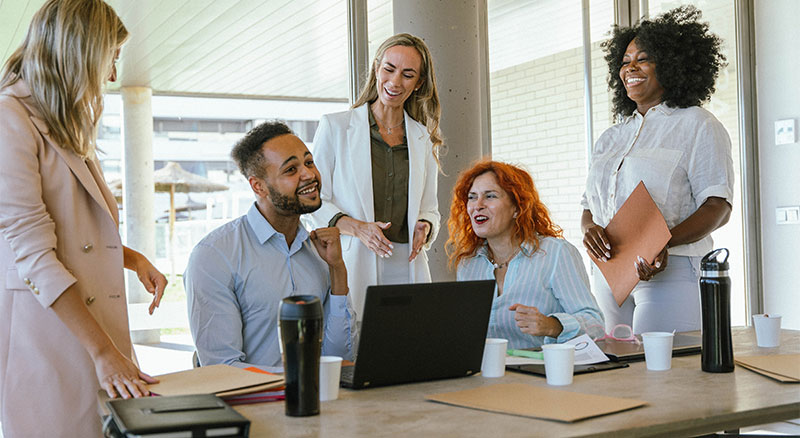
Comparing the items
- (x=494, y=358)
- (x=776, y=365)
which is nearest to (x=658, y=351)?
(x=776, y=365)

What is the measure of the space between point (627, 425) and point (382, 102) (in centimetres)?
198

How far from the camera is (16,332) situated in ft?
5.84

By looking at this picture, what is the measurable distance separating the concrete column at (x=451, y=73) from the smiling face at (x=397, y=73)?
0.89 metres

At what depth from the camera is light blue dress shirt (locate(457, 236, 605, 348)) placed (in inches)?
94.8

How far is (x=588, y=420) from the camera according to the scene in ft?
4.41

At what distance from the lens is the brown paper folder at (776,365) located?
1690 mm

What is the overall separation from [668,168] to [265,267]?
1617 mm

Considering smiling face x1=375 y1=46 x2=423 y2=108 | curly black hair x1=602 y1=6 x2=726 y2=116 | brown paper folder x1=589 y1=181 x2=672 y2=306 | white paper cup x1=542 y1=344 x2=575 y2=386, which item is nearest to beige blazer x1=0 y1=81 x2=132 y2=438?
white paper cup x1=542 y1=344 x2=575 y2=386

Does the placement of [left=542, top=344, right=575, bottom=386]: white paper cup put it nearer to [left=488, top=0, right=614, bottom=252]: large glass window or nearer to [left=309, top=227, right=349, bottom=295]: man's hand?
[left=309, top=227, right=349, bottom=295]: man's hand

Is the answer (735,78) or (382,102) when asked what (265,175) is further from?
(735,78)

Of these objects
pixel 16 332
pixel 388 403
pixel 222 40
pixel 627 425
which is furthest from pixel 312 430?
pixel 222 40

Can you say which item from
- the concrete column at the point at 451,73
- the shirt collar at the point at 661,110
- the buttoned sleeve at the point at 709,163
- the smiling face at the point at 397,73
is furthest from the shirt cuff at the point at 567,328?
the concrete column at the point at 451,73

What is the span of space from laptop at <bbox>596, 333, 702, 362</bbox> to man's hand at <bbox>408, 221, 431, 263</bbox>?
3.02 ft

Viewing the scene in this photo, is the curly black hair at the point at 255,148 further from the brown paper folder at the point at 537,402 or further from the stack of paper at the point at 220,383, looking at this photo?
the brown paper folder at the point at 537,402
